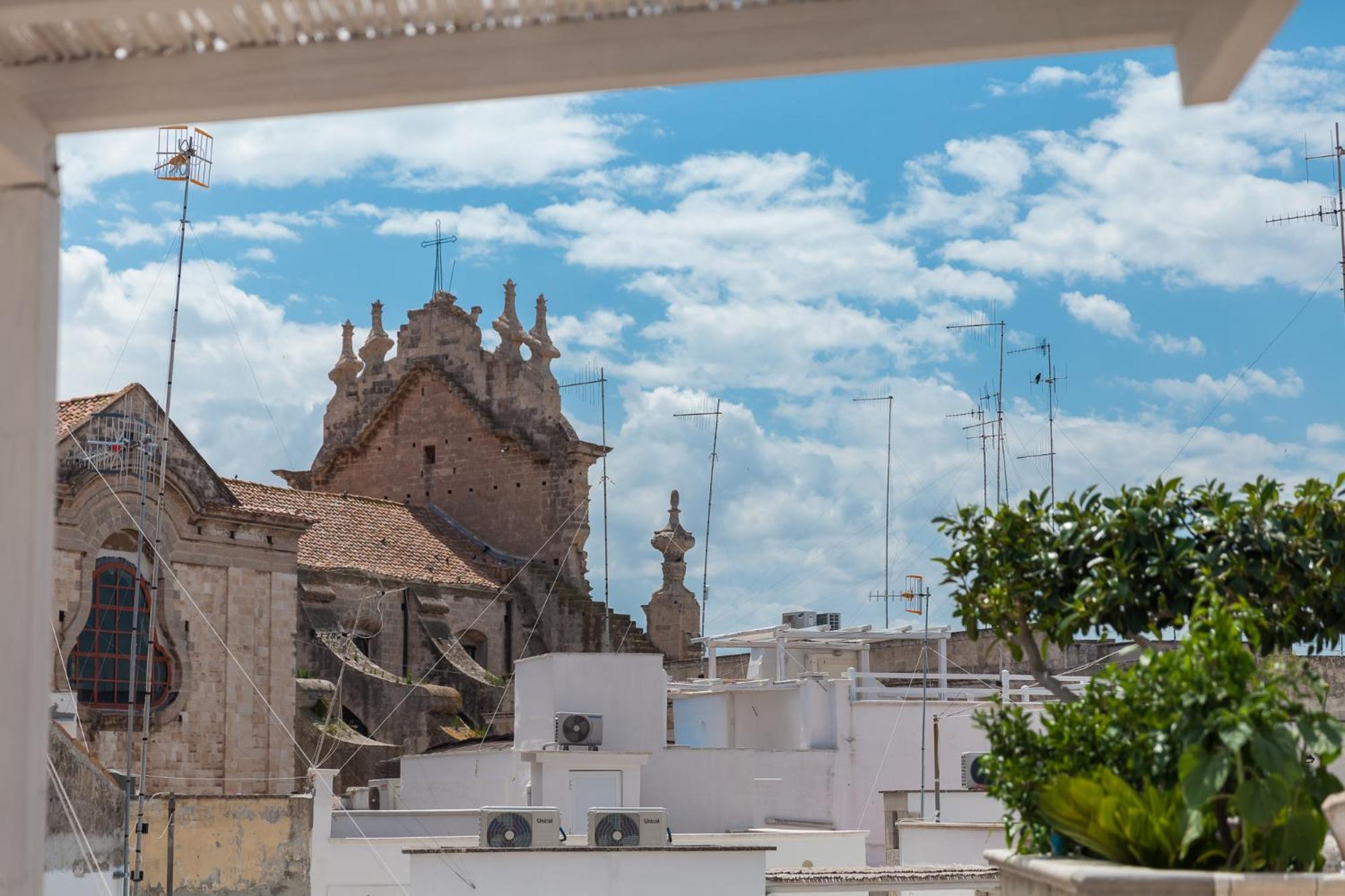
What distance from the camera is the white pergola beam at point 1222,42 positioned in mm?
3684

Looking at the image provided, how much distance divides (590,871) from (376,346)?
106ft

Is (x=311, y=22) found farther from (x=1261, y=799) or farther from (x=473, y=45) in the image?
(x=1261, y=799)

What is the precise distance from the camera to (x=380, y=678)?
110 ft

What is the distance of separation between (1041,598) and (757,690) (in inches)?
1033

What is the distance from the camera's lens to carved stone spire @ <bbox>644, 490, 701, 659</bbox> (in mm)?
44938

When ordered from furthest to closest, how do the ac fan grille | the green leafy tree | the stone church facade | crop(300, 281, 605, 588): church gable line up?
1. crop(300, 281, 605, 588): church gable
2. the stone church facade
3. the ac fan grille
4. the green leafy tree

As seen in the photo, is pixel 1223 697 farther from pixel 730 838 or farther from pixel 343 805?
pixel 343 805

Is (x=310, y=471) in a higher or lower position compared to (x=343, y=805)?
higher

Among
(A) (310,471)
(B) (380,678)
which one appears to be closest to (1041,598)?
(B) (380,678)

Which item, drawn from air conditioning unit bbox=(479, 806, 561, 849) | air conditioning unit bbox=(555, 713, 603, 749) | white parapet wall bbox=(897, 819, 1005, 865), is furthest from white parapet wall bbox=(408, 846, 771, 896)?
air conditioning unit bbox=(555, 713, 603, 749)

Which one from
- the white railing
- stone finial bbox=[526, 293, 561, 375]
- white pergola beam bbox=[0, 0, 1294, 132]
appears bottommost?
the white railing

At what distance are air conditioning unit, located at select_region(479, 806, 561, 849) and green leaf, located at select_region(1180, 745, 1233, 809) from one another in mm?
13701

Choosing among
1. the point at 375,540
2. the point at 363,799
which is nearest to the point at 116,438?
the point at 363,799

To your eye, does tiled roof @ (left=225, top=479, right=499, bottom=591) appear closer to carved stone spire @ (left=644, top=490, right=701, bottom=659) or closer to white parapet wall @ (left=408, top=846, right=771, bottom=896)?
carved stone spire @ (left=644, top=490, right=701, bottom=659)
